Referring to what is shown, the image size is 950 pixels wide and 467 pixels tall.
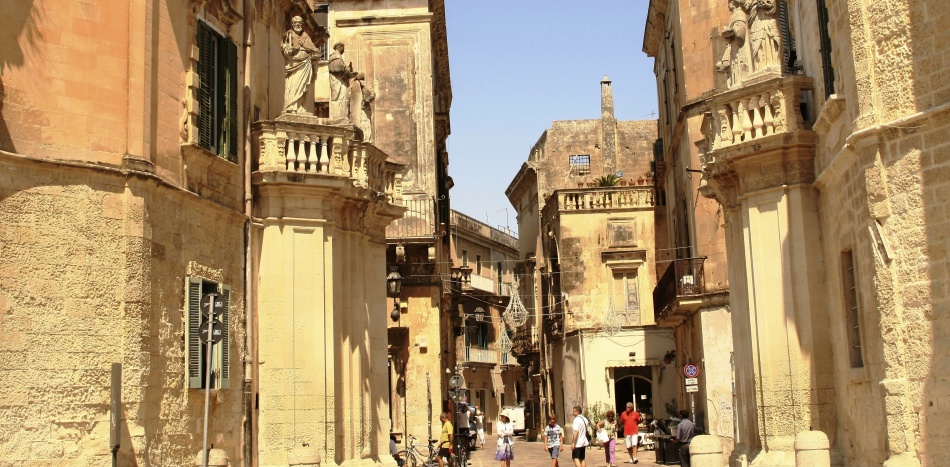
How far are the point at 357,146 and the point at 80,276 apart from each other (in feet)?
23.1

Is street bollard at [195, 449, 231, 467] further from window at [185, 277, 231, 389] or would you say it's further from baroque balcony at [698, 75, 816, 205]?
baroque balcony at [698, 75, 816, 205]

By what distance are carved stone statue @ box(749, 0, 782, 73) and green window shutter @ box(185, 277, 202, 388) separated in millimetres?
8751

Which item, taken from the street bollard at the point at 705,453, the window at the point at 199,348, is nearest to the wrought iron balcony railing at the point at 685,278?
the street bollard at the point at 705,453

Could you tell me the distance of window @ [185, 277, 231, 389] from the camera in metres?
15.3

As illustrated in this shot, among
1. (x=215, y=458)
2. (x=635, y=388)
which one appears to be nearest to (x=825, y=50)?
(x=215, y=458)

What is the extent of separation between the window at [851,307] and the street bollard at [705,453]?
2057mm

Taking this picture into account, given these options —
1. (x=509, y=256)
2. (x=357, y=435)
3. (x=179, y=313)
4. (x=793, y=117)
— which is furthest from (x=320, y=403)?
(x=509, y=256)

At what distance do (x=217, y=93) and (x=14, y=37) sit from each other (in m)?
4.13

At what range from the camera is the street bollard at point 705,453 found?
1484cm

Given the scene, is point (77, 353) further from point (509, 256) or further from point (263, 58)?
point (509, 256)

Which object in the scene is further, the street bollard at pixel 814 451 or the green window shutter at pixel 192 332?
the green window shutter at pixel 192 332

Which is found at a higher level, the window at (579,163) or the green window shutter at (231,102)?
the window at (579,163)

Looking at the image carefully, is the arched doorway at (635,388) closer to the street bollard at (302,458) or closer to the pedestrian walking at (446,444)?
the pedestrian walking at (446,444)

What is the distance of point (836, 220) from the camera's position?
49.1ft
